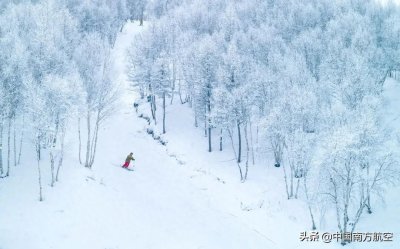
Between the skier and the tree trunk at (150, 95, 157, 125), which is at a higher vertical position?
the tree trunk at (150, 95, 157, 125)

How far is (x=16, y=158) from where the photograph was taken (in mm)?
37688

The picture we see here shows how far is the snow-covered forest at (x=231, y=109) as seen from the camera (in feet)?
105

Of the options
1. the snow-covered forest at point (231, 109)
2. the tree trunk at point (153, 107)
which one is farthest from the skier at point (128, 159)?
the tree trunk at point (153, 107)

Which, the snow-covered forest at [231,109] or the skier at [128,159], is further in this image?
the skier at [128,159]

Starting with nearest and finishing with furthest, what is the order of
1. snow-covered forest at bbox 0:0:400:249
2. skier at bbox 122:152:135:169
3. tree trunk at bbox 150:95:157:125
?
snow-covered forest at bbox 0:0:400:249
skier at bbox 122:152:135:169
tree trunk at bbox 150:95:157:125

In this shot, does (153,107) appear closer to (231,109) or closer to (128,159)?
(231,109)

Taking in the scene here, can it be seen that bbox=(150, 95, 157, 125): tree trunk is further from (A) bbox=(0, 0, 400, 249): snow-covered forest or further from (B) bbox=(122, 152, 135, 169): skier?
(B) bbox=(122, 152, 135, 169): skier

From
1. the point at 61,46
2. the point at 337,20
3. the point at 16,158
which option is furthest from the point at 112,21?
the point at 16,158

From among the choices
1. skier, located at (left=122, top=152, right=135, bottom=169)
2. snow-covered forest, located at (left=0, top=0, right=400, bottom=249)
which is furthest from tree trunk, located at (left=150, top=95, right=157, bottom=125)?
skier, located at (left=122, top=152, right=135, bottom=169)

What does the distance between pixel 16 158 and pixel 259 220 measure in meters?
24.3

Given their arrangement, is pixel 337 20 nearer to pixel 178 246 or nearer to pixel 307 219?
pixel 307 219

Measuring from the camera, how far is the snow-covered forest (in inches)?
1264

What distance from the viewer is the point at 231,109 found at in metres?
45.5

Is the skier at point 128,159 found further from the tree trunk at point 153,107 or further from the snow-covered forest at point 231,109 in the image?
the tree trunk at point 153,107
